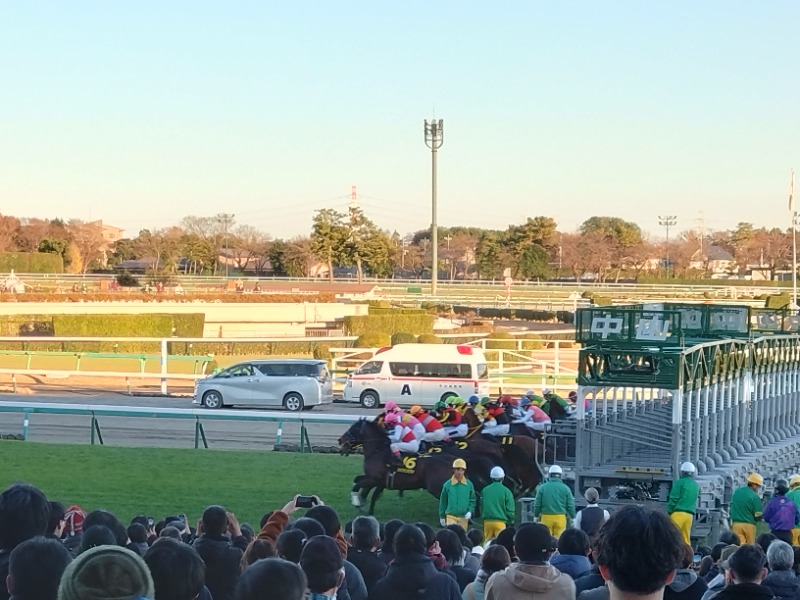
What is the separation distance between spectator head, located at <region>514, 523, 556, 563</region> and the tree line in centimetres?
6365

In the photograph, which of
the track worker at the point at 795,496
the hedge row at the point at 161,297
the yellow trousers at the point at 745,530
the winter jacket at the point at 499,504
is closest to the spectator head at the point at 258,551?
the winter jacket at the point at 499,504

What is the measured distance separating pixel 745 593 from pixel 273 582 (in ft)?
5.57

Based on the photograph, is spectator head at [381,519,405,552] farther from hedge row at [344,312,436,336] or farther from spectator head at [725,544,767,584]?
hedge row at [344,312,436,336]

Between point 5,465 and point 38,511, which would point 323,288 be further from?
point 38,511

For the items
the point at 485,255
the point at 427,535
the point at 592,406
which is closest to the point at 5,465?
the point at 592,406

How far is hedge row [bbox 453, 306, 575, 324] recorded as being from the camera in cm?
4672

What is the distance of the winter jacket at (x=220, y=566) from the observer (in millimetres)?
5312

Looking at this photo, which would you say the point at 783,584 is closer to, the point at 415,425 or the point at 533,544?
the point at 533,544

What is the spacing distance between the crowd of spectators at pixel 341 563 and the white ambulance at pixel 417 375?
57.7 ft

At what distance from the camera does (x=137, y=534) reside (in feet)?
21.5

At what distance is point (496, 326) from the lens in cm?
4419

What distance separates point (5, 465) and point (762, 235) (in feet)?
306

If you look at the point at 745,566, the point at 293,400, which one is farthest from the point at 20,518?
the point at 293,400

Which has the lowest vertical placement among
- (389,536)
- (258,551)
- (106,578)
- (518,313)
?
(518,313)
